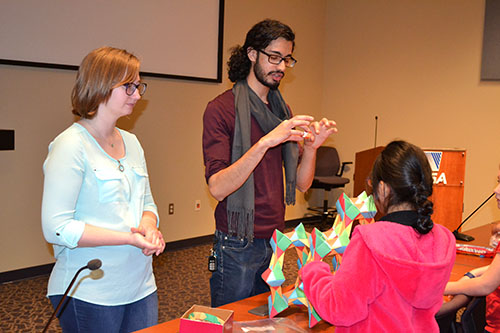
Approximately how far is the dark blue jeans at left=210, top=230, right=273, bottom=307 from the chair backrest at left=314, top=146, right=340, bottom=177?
4.61 metres

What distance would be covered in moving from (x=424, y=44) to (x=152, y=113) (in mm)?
3641

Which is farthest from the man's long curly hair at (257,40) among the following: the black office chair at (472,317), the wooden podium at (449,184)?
the wooden podium at (449,184)

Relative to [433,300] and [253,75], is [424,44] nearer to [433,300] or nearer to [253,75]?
[253,75]

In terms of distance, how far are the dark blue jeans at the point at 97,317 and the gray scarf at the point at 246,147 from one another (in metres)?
0.50

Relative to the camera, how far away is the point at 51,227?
4.59 feet

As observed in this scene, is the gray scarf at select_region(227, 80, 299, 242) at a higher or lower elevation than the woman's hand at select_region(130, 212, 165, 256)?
higher

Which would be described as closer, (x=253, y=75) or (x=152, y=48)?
(x=253, y=75)

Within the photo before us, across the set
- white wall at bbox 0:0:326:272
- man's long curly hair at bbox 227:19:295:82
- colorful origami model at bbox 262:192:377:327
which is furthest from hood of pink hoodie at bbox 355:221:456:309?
white wall at bbox 0:0:326:272

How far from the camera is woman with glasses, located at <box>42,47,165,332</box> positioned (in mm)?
1416

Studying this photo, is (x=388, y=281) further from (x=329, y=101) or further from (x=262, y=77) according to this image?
(x=329, y=101)

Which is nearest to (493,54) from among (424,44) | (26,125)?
(424,44)

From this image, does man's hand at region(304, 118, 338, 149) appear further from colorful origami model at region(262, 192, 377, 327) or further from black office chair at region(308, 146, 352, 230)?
black office chair at region(308, 146, 352, 230)

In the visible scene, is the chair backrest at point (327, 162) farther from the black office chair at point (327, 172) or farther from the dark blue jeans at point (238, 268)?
the dark blue jeans at point (238, 268)

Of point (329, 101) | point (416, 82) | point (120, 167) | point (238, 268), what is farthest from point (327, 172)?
point (120, 167)
